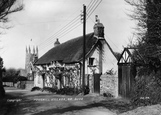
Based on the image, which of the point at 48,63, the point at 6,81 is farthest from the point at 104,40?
the point at 6,81

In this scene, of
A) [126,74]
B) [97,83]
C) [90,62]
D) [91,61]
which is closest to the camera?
[126,74]

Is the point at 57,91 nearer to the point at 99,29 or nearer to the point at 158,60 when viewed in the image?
the point at 99,29

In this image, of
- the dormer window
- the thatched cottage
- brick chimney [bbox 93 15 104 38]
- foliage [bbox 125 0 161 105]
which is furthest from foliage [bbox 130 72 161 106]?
brick chimney [bbox 93 15 104 38]

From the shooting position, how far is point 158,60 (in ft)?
42.4

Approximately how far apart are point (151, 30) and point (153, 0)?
1606mm

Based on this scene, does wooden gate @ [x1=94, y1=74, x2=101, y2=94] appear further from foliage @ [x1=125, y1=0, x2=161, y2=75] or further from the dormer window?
foliage @ [x1=125, y1=0, x2=161, y2=75]

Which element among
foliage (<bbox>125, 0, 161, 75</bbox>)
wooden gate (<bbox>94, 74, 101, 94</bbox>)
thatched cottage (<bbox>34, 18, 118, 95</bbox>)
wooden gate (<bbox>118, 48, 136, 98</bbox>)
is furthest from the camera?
thatched cottage (<bbox>34, 18, 118, 95</bbox>)

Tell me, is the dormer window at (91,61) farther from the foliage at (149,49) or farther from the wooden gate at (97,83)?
the foliage at (149,49)

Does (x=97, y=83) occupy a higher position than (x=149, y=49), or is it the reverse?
(x=149, y=49)

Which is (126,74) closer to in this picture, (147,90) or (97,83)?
(147,90)

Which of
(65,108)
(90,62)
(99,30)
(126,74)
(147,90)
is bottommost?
(65,108)

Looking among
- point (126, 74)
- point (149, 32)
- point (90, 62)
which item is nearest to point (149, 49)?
point (149, 32)

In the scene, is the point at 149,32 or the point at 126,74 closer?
the point at 149,32

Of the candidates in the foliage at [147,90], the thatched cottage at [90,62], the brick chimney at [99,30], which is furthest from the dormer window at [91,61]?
the foliage at [147,90]
